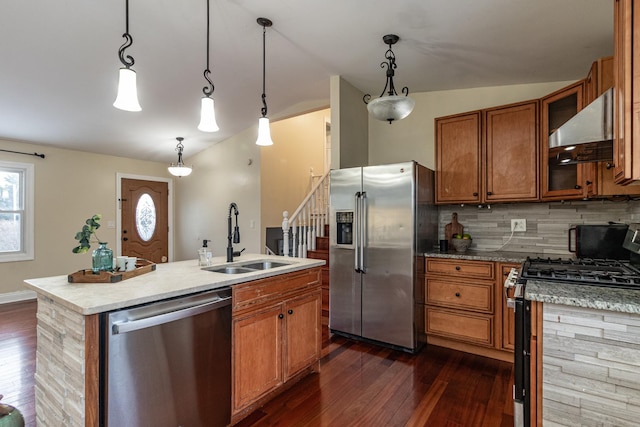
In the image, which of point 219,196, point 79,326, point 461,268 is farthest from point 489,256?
point 219,196

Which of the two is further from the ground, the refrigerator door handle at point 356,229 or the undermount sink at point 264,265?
the refrigerator door handle at point 356,229

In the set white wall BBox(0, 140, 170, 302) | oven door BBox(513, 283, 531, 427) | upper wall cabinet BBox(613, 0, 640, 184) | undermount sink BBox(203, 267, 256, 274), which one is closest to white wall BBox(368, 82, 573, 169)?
upper wall cabinet BBox(613, 0, 640, 184)

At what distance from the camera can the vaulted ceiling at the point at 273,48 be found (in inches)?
89.8

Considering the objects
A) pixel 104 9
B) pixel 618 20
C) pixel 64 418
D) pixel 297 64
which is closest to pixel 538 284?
pixel 618 20

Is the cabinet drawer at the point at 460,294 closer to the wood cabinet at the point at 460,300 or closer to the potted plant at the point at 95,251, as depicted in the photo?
the wood cabinet at the point at 460,300

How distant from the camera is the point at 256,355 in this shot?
1.99m

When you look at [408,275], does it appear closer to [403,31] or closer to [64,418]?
[403,31]

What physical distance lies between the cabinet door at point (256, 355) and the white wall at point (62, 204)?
4.80 m

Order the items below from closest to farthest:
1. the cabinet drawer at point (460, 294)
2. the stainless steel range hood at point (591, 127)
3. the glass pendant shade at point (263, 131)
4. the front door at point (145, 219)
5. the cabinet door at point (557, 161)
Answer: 1. the stainless steel range hood at point (591, 127)
2. the glass pendant shade at point (263, 131)
3. the cabinet door at point (557, 161)
4. the cabinet drawer at point (460, 294)
5. the front door at point (145, 219)

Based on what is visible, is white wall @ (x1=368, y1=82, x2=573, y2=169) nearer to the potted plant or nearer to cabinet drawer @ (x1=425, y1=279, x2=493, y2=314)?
cabinet drawer @ (x1=425, y1=279, x2=493, y2=314)

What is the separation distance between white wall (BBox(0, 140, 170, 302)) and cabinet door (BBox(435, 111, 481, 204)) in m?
5.61

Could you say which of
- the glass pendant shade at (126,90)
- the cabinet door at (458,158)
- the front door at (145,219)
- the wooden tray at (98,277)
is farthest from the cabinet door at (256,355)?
the front door at (145,219)

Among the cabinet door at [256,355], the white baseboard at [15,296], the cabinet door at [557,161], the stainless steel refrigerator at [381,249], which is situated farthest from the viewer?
the white baseboard at [15,296]

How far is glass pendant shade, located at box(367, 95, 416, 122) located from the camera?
232 cm
